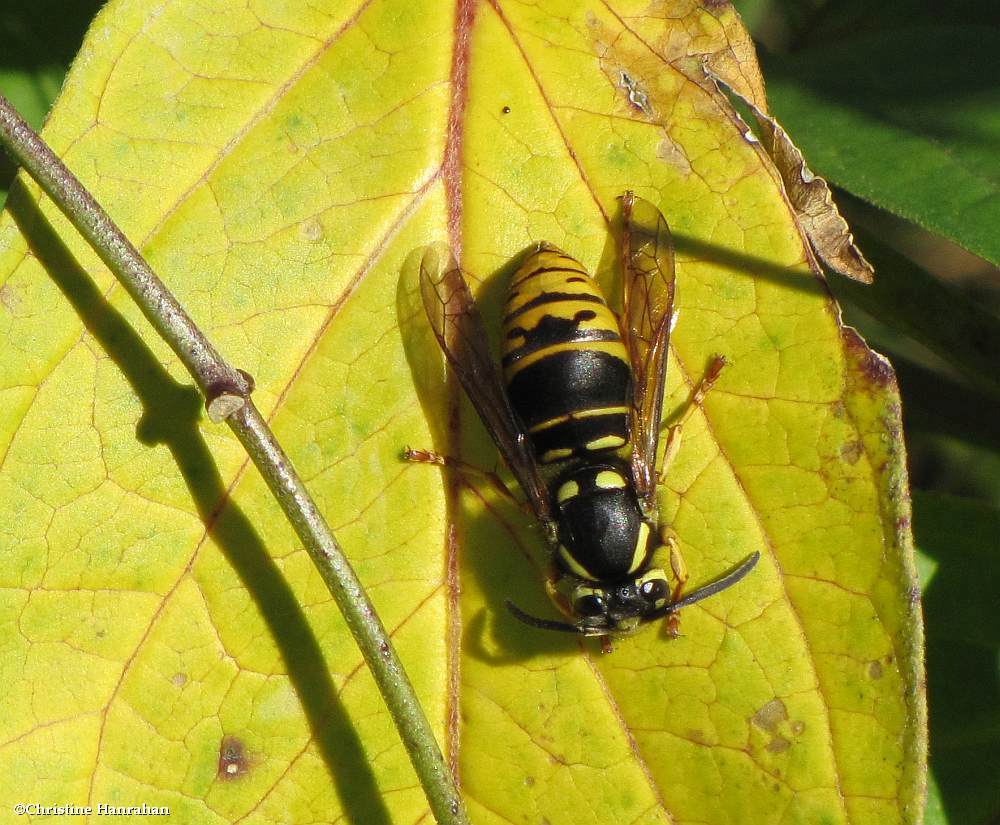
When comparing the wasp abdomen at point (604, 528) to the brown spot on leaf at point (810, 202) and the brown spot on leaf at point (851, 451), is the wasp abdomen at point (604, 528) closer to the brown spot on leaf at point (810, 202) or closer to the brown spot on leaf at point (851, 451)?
the brown spot on leaf at point (851, 451)

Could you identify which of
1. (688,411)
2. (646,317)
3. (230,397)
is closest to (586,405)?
(646,317)

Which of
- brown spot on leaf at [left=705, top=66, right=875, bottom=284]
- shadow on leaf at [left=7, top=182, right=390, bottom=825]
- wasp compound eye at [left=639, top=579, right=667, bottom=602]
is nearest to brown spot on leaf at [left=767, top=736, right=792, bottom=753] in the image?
wasp compound eye at [left=639, top=579, right=667, bottom=602]

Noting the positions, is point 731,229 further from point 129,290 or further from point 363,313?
point 129,290

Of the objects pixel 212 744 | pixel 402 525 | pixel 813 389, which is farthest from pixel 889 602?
pixel 212 744

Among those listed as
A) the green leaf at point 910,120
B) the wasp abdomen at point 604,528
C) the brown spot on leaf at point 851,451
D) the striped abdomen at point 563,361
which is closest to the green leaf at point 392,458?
the brown spot on leaf at point 851,451

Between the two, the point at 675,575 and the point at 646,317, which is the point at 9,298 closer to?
the point at 646,317
